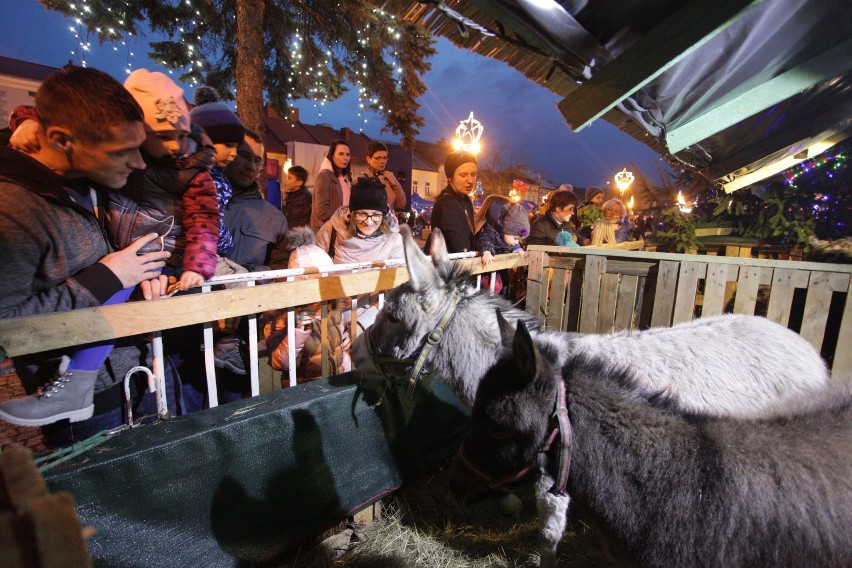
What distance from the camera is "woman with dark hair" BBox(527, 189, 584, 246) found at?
6559 mm

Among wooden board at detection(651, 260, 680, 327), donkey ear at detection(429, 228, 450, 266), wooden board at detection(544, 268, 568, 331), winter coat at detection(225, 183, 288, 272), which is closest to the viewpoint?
donkey ear at detection(429, 228, 450, 266)

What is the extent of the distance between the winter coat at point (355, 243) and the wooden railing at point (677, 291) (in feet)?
6.39

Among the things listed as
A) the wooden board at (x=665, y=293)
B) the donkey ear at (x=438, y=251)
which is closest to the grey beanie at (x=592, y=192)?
the wooden board at (x=665, y=293)

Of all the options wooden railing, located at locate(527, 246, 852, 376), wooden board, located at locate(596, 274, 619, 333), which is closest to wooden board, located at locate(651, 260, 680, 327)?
wooden railing, located at locate(527, 246, 852, 376)

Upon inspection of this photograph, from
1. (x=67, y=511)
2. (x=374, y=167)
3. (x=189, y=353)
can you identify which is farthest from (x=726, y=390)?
(x=374, y=167)

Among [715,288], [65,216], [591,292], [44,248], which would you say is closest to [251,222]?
[65,216]

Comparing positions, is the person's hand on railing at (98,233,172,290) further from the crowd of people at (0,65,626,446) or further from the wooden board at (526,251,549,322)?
the wooden board at (526,251,549,322)

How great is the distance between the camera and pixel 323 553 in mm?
2518

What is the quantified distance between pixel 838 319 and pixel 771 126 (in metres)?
2.26

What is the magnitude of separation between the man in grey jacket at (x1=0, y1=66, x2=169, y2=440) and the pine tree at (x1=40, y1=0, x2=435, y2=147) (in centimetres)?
574

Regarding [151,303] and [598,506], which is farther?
[151,303]

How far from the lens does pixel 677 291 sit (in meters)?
4.08

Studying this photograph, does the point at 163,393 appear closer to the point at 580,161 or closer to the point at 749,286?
the point at 749,286

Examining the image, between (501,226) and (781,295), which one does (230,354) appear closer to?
(501,226)
